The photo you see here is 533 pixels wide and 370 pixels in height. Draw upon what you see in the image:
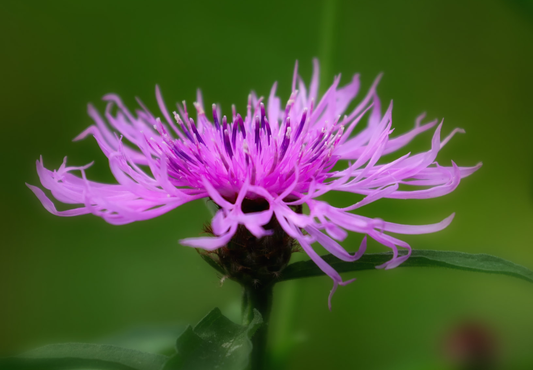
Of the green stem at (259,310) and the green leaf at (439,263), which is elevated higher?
the green leaf at (439,263)

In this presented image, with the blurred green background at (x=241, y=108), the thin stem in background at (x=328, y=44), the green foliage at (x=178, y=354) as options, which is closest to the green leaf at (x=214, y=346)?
the green foliage at (x=178, y=354)

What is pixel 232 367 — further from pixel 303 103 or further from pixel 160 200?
pixel 303 103

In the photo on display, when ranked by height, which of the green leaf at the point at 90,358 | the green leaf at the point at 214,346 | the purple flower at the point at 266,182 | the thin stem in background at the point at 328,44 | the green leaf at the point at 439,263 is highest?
the thin stem in background at the point at 328,44

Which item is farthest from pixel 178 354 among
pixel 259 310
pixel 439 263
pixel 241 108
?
pixel 241 108

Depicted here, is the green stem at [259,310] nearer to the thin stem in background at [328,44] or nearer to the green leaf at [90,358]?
the green leaf at [90,358]

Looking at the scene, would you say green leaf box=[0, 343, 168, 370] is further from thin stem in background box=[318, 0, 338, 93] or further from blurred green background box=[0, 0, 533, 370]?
thin stem in background box=[318, 0, 338, 93]

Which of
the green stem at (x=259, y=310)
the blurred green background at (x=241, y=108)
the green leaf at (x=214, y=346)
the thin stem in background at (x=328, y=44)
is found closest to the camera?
the green leaf at (x=214, y=346)
